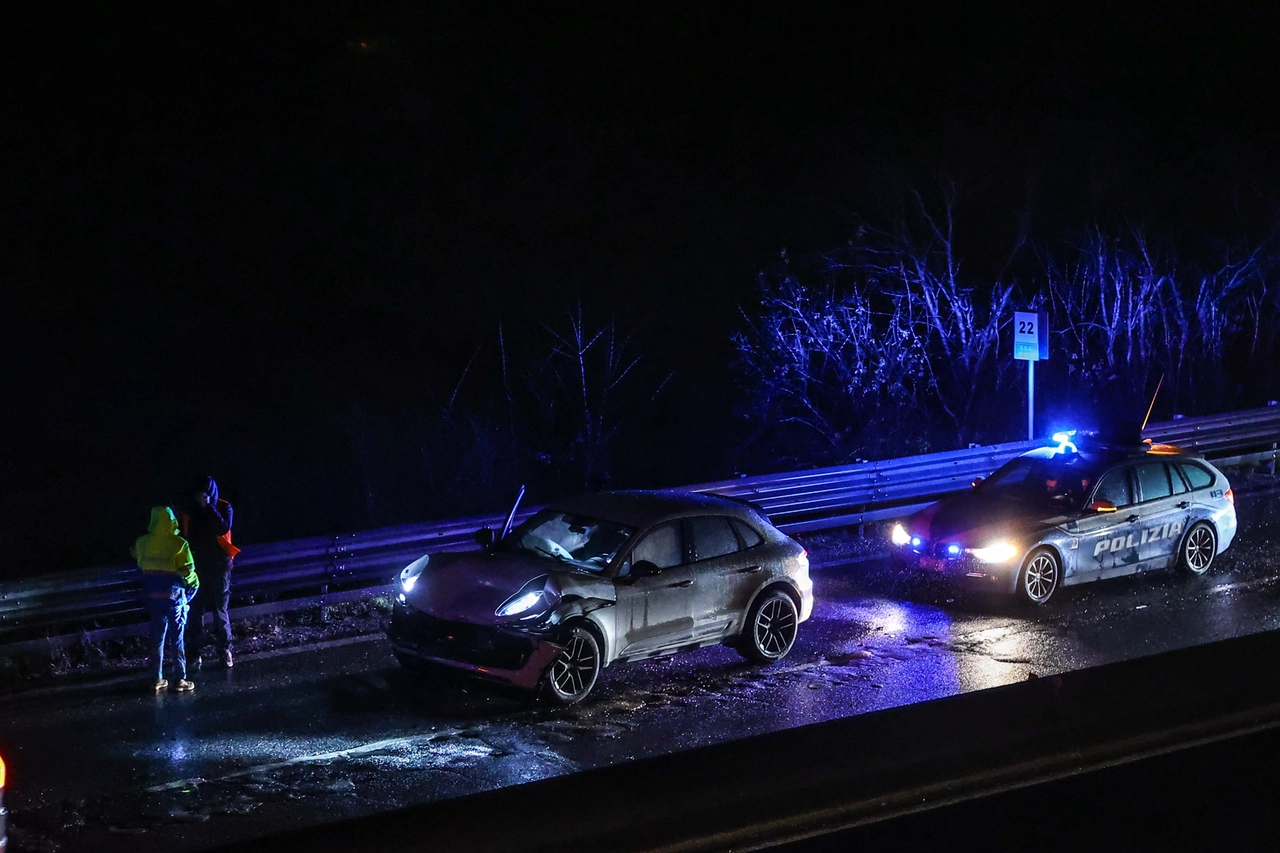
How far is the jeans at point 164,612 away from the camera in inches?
398

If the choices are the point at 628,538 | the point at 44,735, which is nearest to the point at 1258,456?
the point at 628,538

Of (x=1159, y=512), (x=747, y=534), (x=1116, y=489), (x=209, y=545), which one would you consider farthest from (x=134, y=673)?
(x=1159, y=512)

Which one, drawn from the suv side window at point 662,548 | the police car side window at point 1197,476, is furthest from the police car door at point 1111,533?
the suv side window at point 662,548

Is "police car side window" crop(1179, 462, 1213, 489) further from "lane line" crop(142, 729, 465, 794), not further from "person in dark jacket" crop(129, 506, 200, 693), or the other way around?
"person in dark jacket" crop(129, 506, 200, 693)

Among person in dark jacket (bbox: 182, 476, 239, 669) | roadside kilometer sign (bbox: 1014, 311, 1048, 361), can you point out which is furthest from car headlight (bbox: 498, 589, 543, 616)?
roadside kilometer sign (bbox: 1014, 311, 1048, 361)

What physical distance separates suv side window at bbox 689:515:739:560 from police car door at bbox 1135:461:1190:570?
4.75 m

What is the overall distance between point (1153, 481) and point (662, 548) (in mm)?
5799

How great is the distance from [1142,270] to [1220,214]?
12280mm

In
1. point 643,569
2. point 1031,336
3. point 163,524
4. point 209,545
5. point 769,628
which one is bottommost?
point 769,628

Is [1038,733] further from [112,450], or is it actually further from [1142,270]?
[1142,270]

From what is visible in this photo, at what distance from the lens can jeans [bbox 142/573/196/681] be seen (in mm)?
10117

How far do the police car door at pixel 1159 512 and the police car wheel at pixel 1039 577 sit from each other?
1.18 m

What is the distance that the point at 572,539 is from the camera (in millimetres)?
10430

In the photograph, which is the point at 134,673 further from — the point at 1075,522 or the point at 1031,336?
the point at 1031,336
